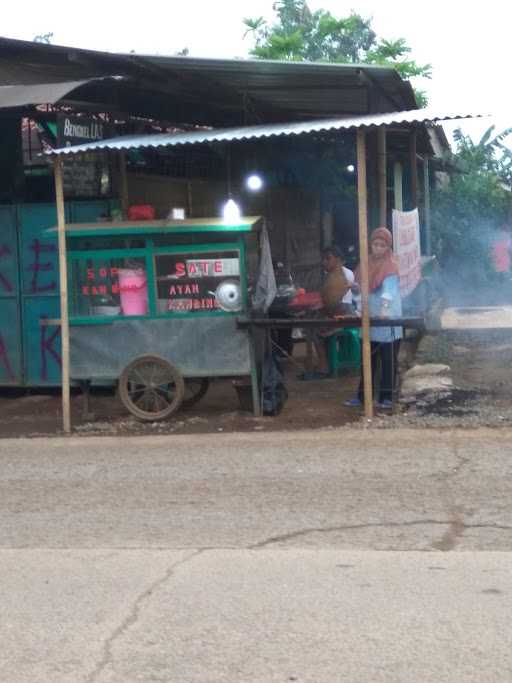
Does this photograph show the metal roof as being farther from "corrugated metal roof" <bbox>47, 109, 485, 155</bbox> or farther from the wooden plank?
the wooden plank

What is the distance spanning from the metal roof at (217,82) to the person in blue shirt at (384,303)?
69.7 inches

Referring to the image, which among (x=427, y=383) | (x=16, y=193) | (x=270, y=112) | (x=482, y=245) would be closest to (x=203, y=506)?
(x=427, y=383)

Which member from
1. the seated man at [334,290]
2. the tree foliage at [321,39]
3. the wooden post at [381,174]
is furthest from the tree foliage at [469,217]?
the seated man at [334,290]

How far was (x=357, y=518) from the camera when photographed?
22.0ft

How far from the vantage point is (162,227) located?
9555 millimetres

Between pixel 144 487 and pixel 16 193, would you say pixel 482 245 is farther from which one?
pixel 144 487

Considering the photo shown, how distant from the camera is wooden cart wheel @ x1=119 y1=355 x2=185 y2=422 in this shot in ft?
32.1

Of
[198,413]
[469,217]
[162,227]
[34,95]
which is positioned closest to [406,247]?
[198,413]

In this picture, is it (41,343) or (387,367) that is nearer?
(387,367)

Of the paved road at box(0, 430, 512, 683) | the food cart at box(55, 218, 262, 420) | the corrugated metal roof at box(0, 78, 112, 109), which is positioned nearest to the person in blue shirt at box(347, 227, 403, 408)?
the paved road at box(0, 430, 512, 683)

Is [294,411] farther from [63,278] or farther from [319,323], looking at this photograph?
[63,278]

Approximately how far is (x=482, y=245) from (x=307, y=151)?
34.2 feet

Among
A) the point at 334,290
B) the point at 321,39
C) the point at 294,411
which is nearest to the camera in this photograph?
the point at 294,411

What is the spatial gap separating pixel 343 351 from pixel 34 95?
533 centimetres
